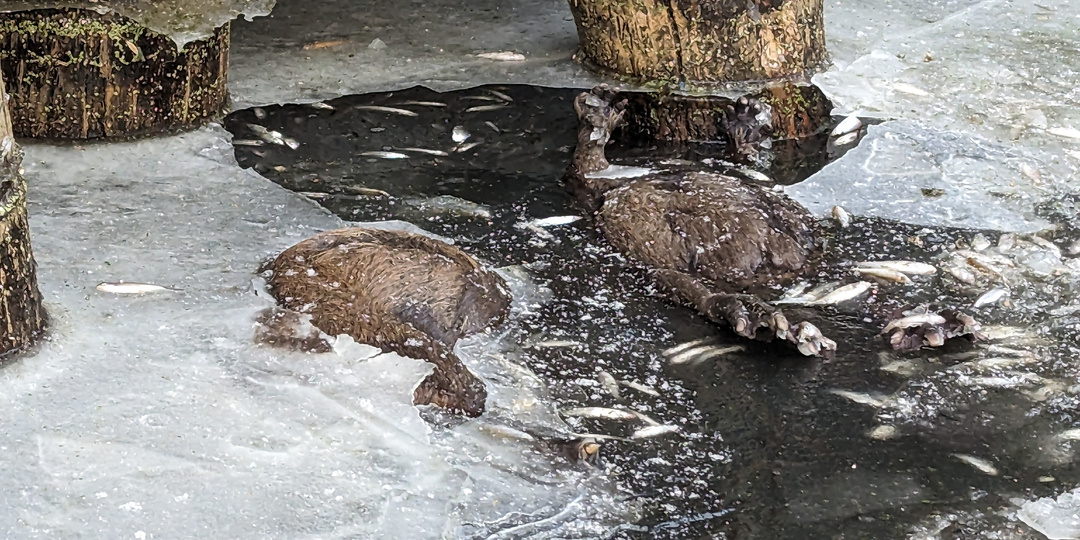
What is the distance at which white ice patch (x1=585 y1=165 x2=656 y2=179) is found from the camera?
551 cm

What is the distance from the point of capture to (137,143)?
5.70 meters

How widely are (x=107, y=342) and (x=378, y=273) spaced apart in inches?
38.0

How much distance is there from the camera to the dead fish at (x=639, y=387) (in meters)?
3.76

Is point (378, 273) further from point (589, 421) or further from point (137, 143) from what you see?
point (137, 143)

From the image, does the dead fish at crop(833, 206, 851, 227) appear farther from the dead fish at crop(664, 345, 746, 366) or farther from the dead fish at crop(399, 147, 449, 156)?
the dead fish at crop(399, 147, 449, 156)

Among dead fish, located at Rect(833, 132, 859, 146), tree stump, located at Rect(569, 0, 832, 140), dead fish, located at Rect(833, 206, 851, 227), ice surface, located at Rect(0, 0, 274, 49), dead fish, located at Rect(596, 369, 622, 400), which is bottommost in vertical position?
dead fish, located at Rect(596, 369, 622, 400)

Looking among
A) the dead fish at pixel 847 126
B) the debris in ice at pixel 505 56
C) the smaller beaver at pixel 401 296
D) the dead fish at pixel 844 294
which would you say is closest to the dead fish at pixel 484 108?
the debris in ice at pixel 505 56


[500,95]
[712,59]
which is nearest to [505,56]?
[500,95]

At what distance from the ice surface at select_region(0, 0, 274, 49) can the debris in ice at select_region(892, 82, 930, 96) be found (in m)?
3.61

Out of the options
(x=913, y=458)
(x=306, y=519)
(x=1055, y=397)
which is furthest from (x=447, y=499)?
(x=1055, y=397)

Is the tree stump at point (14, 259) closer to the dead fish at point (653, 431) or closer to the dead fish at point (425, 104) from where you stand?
the dead fish at point (653, 431)

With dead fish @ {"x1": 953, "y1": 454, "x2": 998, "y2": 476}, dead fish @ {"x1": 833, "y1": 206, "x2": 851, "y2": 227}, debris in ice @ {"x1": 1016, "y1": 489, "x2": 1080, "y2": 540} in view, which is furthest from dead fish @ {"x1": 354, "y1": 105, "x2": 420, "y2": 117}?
debris in ice @ {"x1": 1016, "y1": 489, "x2": 1080, "y2": 540}

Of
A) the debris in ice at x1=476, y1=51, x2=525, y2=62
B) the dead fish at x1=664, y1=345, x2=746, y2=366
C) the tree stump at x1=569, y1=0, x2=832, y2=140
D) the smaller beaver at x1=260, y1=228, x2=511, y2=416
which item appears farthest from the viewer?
the debris in ice at x1=476, y1=51, x2=525, y2=62

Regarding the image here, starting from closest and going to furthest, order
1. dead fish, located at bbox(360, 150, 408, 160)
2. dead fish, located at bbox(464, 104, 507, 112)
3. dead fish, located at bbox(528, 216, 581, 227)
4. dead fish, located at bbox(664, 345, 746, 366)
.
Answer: dead fish, located at bbox(664, 345, 746, 366)
dead fish, located at bbox(528, 216, 581, 227)
dead fish, located at bbox(360, 150, 408, 160)
dead fish, located at bbox(464, 104, 507, 112)
